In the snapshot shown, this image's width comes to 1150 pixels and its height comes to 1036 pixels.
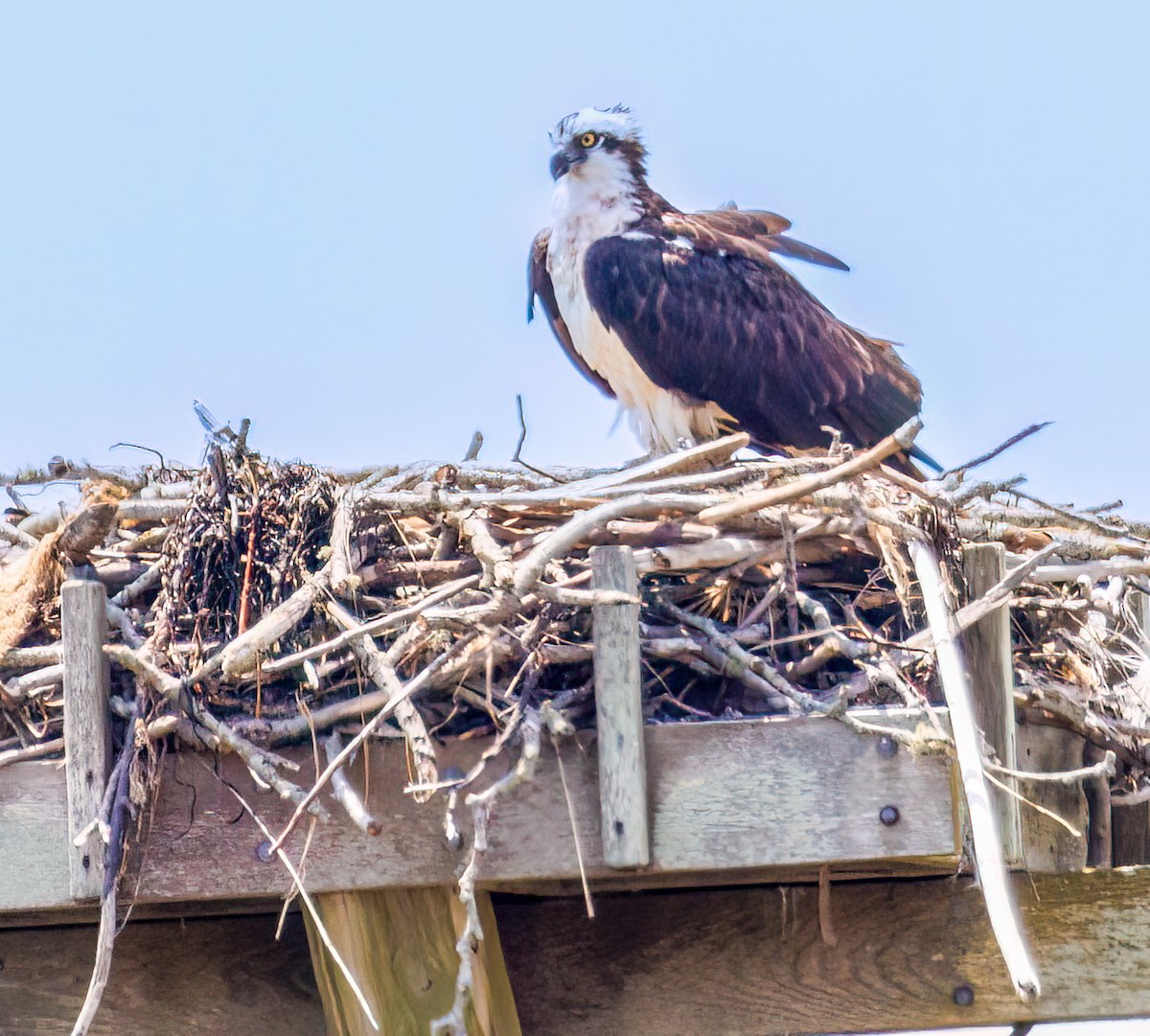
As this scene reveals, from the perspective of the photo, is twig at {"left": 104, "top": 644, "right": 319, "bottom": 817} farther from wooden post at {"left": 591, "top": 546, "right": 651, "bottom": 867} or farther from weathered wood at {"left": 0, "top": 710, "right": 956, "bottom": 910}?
wooden post at {"left": 591, "top": 546, "right": 651, "bottom": 867}

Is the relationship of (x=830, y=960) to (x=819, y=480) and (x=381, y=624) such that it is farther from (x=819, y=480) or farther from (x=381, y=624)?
(x=381, y=624)

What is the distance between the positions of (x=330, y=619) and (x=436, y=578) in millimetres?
263

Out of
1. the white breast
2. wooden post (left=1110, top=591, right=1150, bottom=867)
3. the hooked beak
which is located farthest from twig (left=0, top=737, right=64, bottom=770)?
the hooked beak

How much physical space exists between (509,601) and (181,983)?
128cm

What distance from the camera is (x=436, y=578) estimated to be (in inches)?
107

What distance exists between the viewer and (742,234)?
18.9 feet

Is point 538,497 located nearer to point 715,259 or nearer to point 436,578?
point 436,578

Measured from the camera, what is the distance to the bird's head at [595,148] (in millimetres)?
5805

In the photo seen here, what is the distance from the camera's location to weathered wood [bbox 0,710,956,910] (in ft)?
7.42

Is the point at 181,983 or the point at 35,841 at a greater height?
the point at 35,841

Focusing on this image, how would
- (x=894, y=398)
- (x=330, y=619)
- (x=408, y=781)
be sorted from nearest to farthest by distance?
1. (x=408, y=781)
2. (x=330, y=619)
3. (x=894, y=398)

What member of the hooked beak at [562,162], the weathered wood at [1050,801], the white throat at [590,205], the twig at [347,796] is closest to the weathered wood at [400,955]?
the twig at [347,796]

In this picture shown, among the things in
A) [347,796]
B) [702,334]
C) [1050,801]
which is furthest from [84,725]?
[702,334]

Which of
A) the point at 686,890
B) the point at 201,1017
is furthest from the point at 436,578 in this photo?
the point at 201,1017
